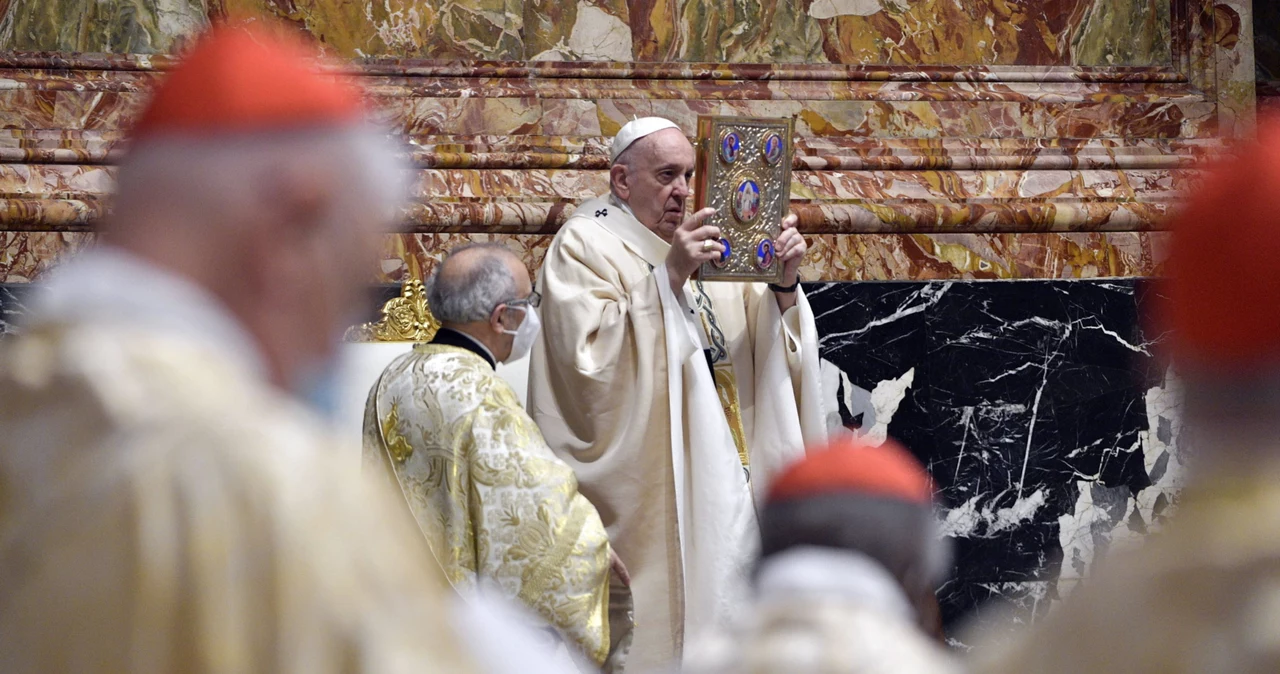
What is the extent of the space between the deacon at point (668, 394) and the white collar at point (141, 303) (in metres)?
3.88

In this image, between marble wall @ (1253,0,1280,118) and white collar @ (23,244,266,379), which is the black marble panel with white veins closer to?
marble wall @ (1253,0,1280,118)

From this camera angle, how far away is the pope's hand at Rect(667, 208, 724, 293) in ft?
17.2

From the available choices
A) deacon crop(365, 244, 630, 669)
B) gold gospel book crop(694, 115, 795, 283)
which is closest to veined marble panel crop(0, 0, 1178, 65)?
gold gospel book crop(694, 115, 795, 283)

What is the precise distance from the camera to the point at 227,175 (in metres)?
1.44

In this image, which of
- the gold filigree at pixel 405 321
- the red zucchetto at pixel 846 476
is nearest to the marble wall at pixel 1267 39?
the gold filigree at pixel 405 321

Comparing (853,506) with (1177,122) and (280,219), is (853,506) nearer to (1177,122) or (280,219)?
(280,219)

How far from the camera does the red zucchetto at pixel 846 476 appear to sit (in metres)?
1.51

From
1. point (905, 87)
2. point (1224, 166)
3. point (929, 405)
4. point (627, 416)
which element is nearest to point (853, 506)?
point (1224, 166)

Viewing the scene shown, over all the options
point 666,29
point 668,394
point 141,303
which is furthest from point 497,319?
point 141,303

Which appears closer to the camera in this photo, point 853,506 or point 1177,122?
point 853,506

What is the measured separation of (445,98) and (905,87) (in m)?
2.12

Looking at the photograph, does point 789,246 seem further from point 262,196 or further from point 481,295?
point 262,196

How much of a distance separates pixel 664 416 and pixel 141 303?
401 centimetres

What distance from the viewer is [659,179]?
226 inches
